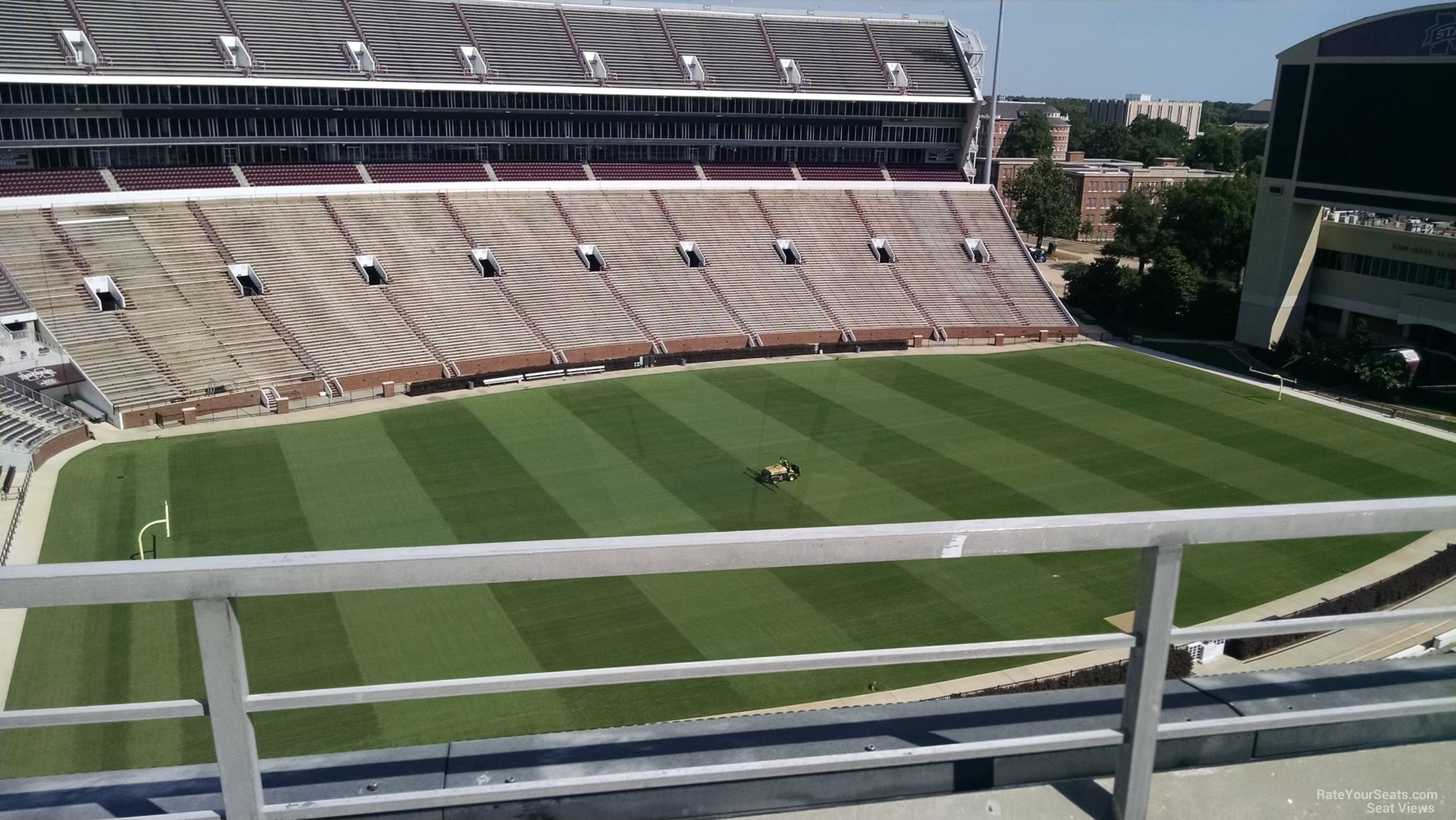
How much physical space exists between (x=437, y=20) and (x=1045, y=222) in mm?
31984

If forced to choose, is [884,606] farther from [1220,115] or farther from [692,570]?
[1220,115]

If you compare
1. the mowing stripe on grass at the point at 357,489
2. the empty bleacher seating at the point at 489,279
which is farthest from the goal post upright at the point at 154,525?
the empty bleacher seating at the point at 489,279

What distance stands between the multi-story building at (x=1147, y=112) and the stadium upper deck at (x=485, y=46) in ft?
84.9

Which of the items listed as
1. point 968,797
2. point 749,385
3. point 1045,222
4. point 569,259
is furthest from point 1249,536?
point 1045,222

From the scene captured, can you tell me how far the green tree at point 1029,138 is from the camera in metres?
78.2

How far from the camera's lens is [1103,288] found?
3906 cm

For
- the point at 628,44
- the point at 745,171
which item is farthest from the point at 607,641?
the point at 628,44

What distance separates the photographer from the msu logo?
26.2 metres

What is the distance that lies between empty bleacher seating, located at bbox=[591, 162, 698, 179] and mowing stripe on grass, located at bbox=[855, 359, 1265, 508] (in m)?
11.3

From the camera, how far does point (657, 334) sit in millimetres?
30203

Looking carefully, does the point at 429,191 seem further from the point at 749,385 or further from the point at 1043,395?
the point at 1043,395

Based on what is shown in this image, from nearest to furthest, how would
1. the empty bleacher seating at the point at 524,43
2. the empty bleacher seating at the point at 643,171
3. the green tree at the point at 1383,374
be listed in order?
the green tree at the point at 1383,374
the empty bleacher seating at the point at 524,43
the empty bleacher seating at the point at 643,171

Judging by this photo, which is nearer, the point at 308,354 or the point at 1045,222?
the point at 308,354

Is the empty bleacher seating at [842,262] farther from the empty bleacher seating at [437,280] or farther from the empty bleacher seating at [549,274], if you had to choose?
the empty bleacher seating at [437,280]
